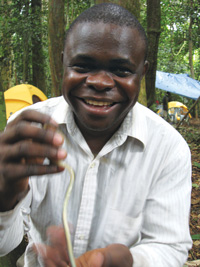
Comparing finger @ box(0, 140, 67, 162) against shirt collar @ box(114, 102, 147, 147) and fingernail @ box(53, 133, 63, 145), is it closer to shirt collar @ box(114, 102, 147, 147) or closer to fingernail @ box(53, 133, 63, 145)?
fingernail @ box(53, 133, 63, 145)

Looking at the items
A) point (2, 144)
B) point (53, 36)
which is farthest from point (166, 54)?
point (2, 144)

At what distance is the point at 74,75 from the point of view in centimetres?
139

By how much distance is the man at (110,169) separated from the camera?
4.39 feet

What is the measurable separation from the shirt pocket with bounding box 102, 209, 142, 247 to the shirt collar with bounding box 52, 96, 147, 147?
42 centimetres

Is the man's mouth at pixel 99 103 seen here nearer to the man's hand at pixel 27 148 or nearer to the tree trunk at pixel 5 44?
the man's hand at pixel 27 148

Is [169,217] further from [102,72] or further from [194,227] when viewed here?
[194,227]

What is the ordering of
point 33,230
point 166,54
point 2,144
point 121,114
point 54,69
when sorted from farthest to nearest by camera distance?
point 166,54
point 54,69
point 33,230
point 121,114
point 2,144

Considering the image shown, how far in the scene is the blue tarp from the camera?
10.9 metres

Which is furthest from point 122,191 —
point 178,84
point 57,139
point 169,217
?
point 178,84

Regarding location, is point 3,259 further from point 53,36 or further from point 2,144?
point 53,36

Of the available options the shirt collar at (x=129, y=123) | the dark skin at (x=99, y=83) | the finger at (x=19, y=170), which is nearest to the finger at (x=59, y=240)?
the dark skin at (x=99, y=83)

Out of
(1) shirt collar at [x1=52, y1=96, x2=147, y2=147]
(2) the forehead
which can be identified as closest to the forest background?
(1) shirt collar at [x1=52, y1=96, x2=147, y2=147]

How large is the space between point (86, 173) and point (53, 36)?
417cm

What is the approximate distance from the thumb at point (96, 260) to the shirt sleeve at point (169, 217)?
0.84 feet
